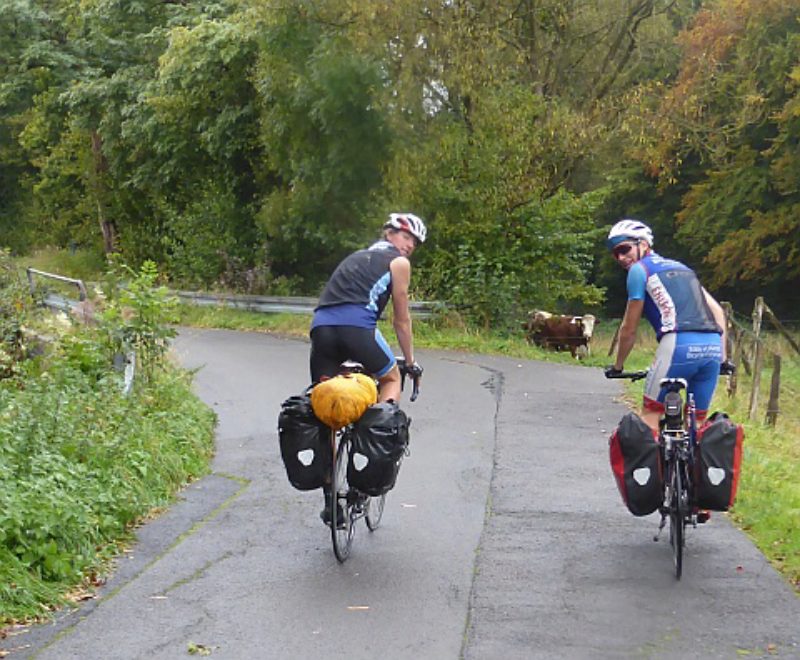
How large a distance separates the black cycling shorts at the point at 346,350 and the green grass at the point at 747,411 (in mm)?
2670

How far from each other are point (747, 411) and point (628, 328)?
7.36 m

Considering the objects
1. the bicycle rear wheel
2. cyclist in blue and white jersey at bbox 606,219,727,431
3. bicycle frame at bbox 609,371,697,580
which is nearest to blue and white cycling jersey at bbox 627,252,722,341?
cyclist in blue and white jersey at bbox 606,219,727,431

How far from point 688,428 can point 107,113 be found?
2637 cm

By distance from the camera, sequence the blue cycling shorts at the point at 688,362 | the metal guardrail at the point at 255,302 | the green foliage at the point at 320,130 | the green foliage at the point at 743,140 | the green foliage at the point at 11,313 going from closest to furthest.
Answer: the blue cycling shorts at the point at 688,362 → the green foliage at the point at 11,313 → the green foliage at the point at 320,130 → the metal guardrail at the point at 255,302 → the green foliage at the point at 743,140

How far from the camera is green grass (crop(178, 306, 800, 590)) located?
8141mm

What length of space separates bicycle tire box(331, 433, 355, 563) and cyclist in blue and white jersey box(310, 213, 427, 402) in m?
0.52

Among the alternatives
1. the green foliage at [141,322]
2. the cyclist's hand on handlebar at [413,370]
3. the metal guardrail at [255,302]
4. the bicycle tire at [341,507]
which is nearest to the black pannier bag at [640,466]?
the cyclist's hand on handlebar at [413,370]

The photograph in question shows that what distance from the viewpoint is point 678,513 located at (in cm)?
701

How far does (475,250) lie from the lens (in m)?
22.7

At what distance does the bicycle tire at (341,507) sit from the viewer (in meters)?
7.20

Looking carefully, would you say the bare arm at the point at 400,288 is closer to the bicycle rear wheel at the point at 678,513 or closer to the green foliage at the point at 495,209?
the bicycle rear wheel at the point at 678,513

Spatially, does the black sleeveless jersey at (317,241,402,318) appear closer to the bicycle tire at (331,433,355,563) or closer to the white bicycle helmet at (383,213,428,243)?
the white bicycle helmet at (383,213,428,243)

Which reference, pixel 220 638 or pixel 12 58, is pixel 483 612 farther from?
pixel 12 58

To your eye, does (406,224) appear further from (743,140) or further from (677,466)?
(743,140)
